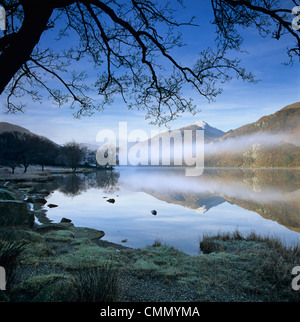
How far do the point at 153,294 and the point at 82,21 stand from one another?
715 cm

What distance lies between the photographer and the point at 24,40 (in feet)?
13.2

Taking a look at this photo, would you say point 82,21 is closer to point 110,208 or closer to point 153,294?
point 153,294

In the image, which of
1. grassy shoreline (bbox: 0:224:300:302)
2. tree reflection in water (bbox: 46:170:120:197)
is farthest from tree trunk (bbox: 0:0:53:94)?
tree reflection in water (bbox: 46:170:120:197)

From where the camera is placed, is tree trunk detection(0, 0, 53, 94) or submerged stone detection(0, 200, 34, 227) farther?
submerged stone detection(0, 200, 34, 227)

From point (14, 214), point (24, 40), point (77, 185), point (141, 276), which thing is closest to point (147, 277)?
point (141, 276)

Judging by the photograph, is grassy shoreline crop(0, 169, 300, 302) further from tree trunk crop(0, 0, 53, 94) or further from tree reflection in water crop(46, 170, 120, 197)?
tree reflection in water crop(46, 170, 120, 197)

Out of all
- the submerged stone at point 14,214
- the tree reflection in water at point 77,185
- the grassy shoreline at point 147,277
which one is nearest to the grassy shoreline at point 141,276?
the grassy shoreline at point 147,277

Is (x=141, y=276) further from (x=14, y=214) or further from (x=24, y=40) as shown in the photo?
(x=14, y=214)

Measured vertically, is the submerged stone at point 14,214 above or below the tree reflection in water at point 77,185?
above

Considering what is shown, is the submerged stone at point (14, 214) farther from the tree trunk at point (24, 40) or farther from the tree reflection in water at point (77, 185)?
the tree reflection in water at point (77, 185)

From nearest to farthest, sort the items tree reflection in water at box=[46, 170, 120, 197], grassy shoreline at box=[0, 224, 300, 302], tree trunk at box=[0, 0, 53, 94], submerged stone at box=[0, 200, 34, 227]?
1. grassy shoreline at box=[0, 224, 300, 302]
2. tree trunk at box=[0, 0, 53, 94]
3. submerged stone at box=[0, 200, 34, 227]
4. tree reflection in water at box=[46, 170, 120, 197]

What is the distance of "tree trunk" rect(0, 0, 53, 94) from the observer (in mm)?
3854

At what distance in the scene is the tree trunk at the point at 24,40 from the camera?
3854mm

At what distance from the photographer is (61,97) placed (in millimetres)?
7156
